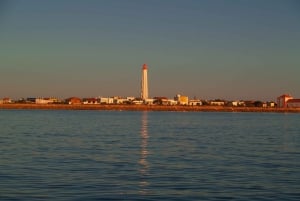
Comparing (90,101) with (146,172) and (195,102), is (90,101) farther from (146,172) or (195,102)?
(146,172)

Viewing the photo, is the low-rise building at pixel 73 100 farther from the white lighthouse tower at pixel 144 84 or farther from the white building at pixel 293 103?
the white building at pixel 293 103

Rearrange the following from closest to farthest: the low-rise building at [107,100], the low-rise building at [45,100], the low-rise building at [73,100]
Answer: the low-rise building at [45,100] < the low-rise building at [73,100] < the low-rise building at [107,100]

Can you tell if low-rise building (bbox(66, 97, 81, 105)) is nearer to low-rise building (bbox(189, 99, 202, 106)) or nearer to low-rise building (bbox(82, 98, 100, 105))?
low-rise building (bbox(82, 98, 100, 105))

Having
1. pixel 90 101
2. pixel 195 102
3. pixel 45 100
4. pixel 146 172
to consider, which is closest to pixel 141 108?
pixel 195 102

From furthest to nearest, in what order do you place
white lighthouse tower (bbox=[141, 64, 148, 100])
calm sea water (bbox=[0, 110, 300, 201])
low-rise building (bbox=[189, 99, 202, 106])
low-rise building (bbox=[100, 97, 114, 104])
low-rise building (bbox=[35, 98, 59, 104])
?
low-rise building (bbox=[100, 97, 114, 104]) < low-rise building (bbox=[35, 98, 59, 104]) < low-rise building (bbox=[189, 99, 202, 106]) < white lighthouse tower (bbox=[141, 64, 148, 100]) < calm sea water (bbox=[0, 110, 300, 201])

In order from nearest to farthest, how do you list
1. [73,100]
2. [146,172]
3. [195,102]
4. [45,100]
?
[146,172] < [195,102] < [73,100] < [45,100]

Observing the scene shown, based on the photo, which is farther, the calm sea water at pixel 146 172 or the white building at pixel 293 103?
the white building at pixel 293 103

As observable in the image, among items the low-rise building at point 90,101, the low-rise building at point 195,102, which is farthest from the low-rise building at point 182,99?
the low-rise building at point 90,101

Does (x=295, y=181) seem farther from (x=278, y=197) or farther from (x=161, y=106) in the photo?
(x=161, y=106)

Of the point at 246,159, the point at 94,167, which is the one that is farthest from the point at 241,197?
the point at 246,159

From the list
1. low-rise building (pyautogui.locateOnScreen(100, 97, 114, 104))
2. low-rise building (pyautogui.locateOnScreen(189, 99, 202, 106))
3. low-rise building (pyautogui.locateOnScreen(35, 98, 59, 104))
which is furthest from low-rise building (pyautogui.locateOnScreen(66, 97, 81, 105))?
low-rise building (pyautogui.locateOnScreen(189, 99, 202, 106))

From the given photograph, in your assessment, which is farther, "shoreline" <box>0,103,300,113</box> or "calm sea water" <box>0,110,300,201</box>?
"shoreline" <box>0,103,300,113</box>

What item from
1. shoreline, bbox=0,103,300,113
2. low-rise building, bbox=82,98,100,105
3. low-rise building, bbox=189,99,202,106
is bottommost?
shoreline, bbox=0,103,300,113

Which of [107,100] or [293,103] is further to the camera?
[107,100]
